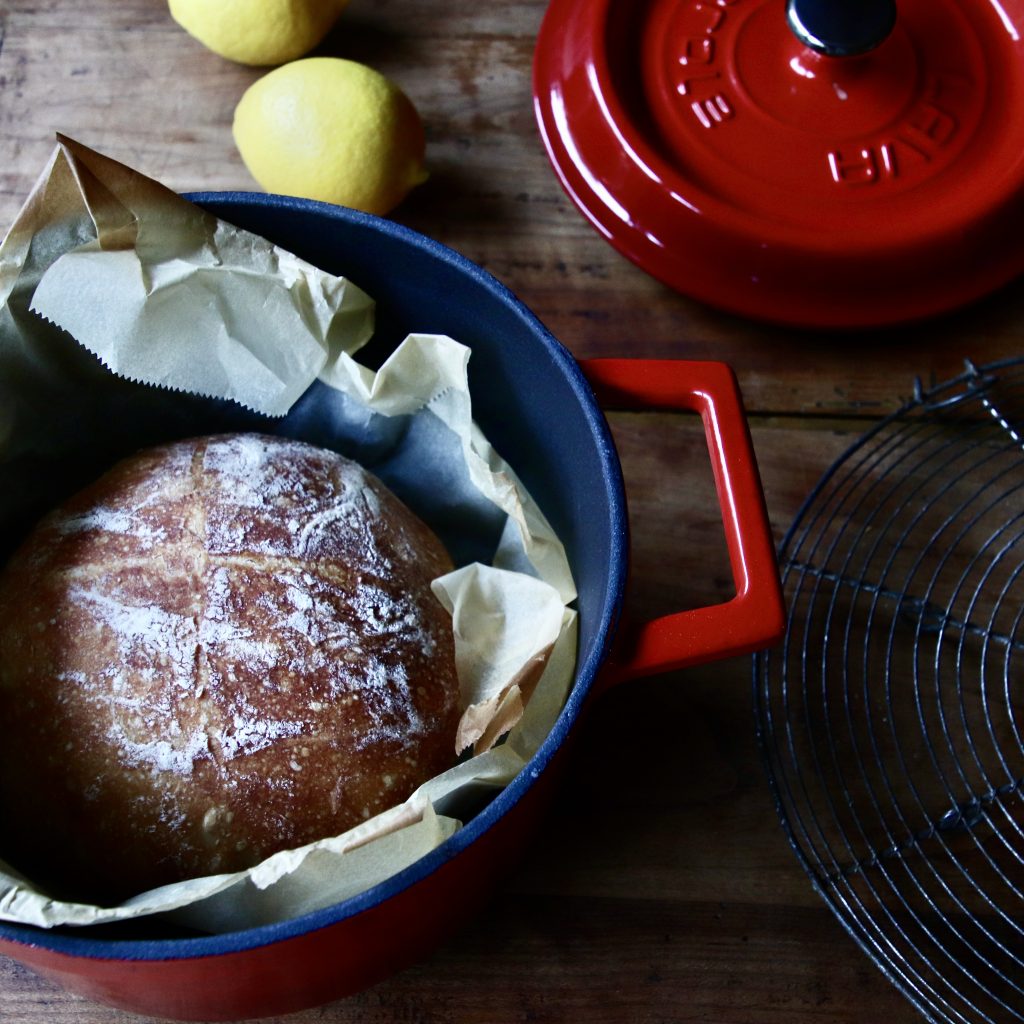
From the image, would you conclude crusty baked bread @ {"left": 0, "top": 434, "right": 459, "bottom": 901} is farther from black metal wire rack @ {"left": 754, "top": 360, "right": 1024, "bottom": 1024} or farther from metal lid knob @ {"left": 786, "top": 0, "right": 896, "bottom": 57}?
metal lid knob @ {"left": 786, "top": 0, "right": 896, "bottom": 57}

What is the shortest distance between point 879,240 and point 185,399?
22.3 inches

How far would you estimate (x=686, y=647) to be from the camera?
607 mm

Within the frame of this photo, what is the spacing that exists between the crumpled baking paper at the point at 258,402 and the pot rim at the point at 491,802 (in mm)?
34

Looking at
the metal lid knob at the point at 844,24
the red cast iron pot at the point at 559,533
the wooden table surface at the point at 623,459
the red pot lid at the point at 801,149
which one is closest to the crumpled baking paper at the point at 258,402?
the red cast iron pot at the point at 559,533

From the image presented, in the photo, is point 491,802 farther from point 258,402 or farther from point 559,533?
point 258,402

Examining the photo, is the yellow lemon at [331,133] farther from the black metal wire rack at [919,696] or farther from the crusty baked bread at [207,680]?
the black metal wire rack at [919,696]

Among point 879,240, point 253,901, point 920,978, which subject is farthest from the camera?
point 879,240

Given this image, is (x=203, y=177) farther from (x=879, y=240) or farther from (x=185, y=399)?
(x=879, y=240)

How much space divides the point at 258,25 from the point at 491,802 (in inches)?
28.0

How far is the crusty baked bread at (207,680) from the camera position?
645 mm

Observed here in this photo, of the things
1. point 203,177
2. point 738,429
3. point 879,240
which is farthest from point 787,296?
point 203,177

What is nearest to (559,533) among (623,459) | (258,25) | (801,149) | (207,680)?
(623,459)

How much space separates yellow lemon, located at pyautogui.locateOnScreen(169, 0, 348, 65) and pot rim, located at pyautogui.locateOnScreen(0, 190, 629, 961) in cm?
31

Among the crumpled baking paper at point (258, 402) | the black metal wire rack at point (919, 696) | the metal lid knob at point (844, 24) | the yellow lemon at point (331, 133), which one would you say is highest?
the metal lid knob at point (844, 24)
